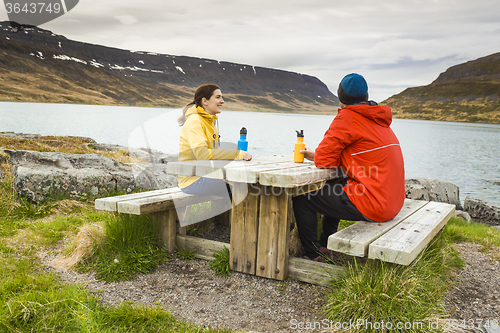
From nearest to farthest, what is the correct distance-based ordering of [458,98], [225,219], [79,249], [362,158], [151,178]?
1. [362,158]
2. [79,249]
3. [225,219]
4. [151,178]
5. [458,98]

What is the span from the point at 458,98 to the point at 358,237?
171m

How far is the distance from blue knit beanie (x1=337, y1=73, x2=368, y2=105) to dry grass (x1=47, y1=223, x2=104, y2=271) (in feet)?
8.99

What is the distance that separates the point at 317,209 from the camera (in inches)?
129

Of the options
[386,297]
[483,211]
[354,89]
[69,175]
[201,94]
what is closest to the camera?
[386,297]

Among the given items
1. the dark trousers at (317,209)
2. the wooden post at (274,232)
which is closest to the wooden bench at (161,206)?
the wooden post at (274,232)

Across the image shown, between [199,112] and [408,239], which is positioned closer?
[408,239]

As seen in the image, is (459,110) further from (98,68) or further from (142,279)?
(98,68)

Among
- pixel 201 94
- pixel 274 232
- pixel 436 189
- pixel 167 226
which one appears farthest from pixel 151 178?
pixel 436 189

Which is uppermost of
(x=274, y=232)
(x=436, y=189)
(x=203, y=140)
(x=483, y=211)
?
(x=203, y=140)

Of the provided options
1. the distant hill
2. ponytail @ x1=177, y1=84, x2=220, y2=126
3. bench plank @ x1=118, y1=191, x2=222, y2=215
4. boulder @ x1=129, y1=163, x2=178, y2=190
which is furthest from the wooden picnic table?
the distant hill

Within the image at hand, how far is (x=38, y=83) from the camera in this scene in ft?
464

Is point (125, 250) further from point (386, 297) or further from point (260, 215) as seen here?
point (386, 297)

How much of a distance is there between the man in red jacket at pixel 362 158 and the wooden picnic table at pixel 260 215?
0.21 metres

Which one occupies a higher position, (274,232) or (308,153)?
(308,153)
